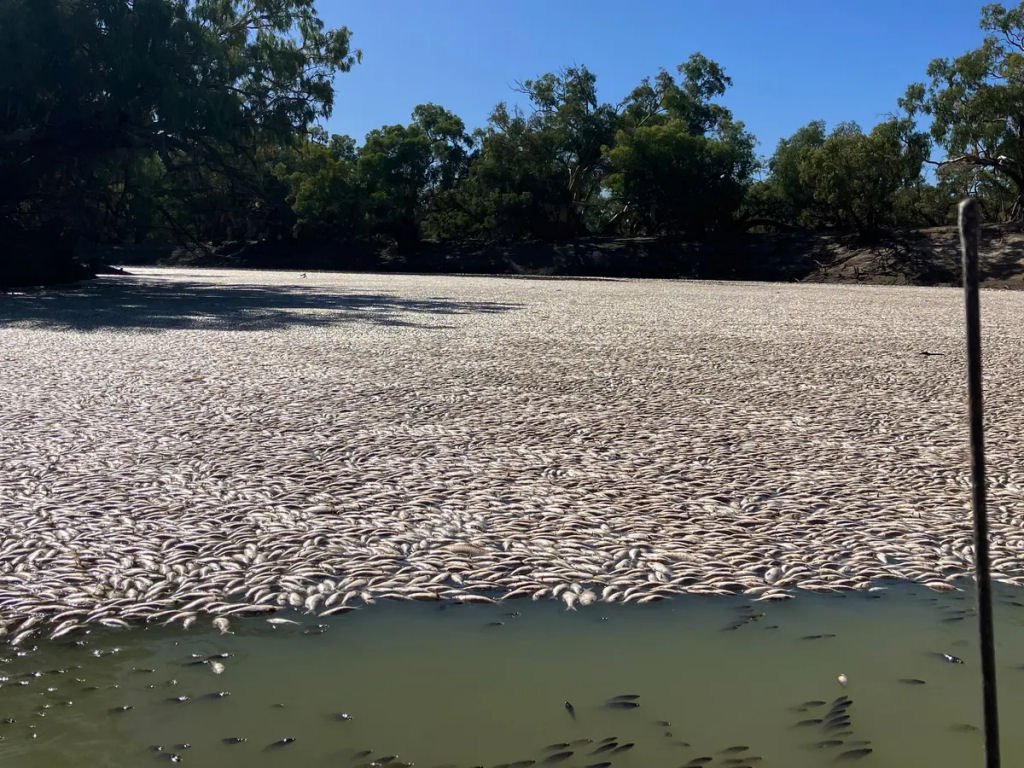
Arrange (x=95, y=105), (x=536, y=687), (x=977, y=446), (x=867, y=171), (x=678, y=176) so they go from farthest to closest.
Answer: (x=678, y=176) < (x=867, y=171) < (x=95, y=105) < (x=536, y=687) < (x=977, y=446)

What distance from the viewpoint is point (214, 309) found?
19.6 metres

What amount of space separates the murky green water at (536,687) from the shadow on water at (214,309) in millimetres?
12089

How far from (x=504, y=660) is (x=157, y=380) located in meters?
7.06

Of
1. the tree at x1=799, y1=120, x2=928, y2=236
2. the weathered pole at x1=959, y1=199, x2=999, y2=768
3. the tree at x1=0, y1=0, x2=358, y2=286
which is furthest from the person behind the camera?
the tree at x1=799, y1=120, x2=928, y2=236

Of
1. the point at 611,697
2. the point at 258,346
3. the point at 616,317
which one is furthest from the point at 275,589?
A: the point at 616,317

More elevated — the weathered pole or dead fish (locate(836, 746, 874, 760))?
the weathered pole

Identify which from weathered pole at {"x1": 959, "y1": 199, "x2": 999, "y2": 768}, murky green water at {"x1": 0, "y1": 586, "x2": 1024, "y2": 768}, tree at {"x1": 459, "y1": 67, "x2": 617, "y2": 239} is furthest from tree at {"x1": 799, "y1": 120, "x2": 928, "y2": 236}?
weathered pole at {"x1": 959, "y1": 199, "x2": 999, "y2": 768}

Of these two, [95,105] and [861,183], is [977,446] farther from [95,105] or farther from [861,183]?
[861,183]

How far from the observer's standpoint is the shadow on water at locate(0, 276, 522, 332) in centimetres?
1593

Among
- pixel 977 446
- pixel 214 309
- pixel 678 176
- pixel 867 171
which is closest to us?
pixel 977 446

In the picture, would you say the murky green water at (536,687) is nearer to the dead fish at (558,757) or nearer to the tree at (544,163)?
the dead fish at (558,757)

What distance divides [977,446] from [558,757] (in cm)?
153

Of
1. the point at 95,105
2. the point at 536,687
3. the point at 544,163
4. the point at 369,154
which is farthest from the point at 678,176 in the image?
the point at 536,687

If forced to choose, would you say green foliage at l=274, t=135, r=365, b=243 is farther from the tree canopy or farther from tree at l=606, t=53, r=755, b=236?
tree at l=606, t=53, r=755, b=236
